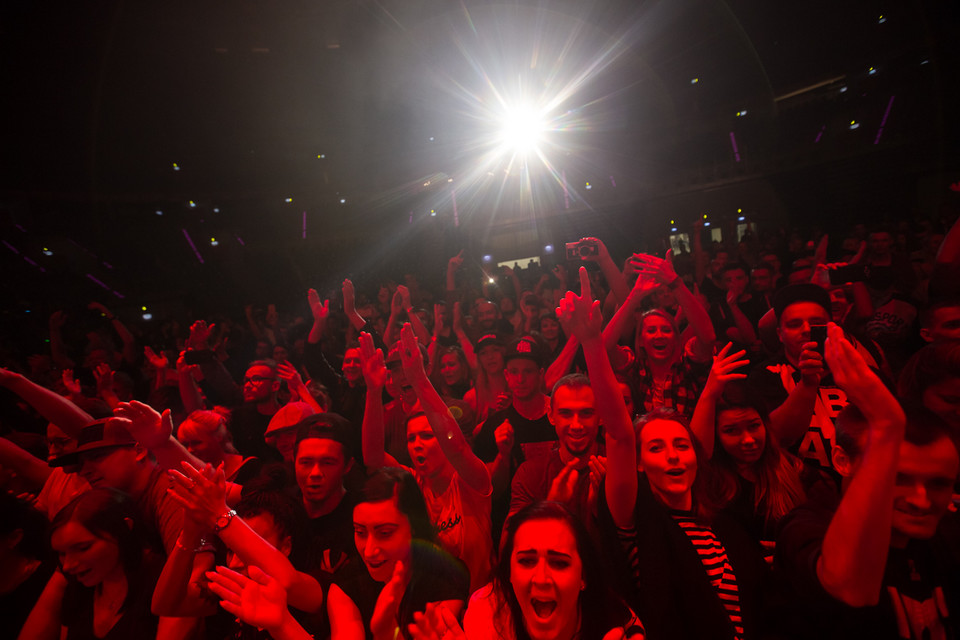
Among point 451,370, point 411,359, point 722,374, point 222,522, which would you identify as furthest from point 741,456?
point 451,370

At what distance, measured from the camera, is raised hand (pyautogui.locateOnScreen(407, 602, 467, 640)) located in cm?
157

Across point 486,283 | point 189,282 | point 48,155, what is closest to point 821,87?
point 486,283

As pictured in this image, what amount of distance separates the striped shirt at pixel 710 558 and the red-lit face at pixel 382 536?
3.12ft

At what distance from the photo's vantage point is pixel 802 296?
2754mm

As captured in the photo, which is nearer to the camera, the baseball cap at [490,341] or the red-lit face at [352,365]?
the baseball cap at [490,341]

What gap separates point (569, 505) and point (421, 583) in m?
0.75

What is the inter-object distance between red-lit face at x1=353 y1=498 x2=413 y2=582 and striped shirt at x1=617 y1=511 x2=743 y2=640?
37.4 inches

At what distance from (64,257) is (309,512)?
1769 centimetres

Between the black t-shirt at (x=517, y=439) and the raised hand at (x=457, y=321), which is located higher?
the raised hand at (x=457, y=321)

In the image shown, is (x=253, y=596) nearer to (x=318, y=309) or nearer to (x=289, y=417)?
(x=289, y=417)

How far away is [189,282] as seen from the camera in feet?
49.5

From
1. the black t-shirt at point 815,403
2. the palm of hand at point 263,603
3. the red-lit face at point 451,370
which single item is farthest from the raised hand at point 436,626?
the red-lit face at point 451,370

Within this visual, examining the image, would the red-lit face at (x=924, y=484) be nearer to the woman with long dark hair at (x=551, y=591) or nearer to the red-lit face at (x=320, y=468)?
the woman with long dark hair at (x=551, y=591)

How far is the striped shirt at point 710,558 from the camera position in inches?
65.5
